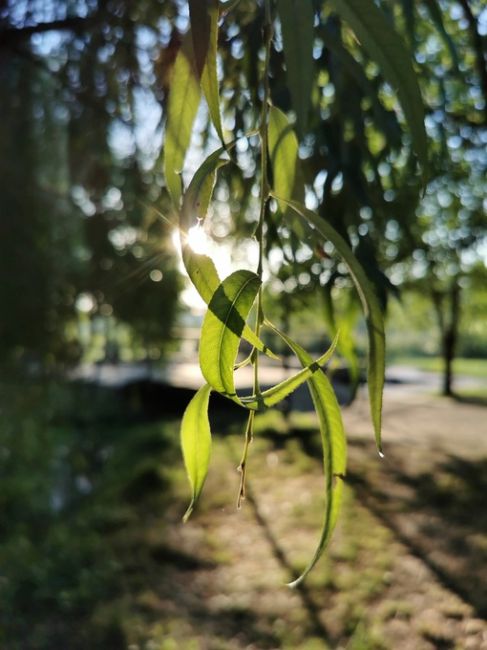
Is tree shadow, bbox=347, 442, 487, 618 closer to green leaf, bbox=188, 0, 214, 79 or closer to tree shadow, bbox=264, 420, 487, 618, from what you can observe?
tree shadow, bbox=264, 420, 487, 618

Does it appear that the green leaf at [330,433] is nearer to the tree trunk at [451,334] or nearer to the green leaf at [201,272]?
the green leaf at [201,272]

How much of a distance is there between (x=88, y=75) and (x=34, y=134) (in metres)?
2.09

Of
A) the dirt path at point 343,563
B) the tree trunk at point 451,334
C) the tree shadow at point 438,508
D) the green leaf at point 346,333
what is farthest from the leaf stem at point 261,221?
the tree trunk at point 451,334

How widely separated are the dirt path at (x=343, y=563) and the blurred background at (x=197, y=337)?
1cm

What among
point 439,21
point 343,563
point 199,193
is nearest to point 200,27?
point 199,193

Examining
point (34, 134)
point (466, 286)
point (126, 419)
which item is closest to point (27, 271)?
point (34, 134)

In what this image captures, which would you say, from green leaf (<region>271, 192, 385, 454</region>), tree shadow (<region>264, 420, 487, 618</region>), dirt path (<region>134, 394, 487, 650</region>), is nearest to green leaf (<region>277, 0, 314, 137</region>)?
green leaf (<region>271, 192, 385, 454</region>)

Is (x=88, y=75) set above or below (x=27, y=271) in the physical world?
above

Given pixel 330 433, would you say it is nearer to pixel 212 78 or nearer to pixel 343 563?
pixel 212 78

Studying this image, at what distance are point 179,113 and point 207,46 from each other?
0.07 meters

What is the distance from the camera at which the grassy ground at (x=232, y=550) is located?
98.7 inches

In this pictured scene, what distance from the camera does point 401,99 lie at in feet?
1.61

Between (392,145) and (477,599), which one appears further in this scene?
(477,599)

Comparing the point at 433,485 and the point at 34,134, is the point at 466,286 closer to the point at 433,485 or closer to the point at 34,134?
the point at 433,485
